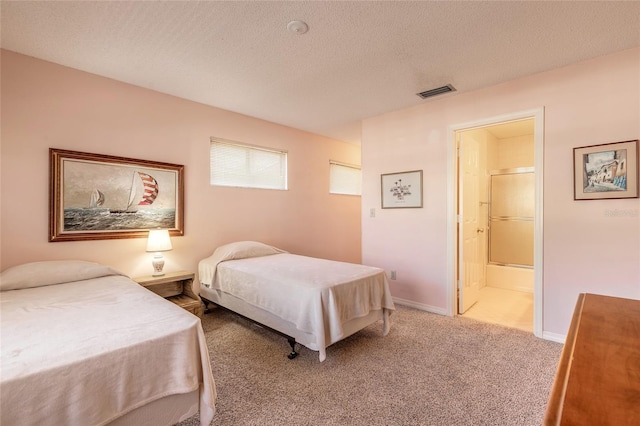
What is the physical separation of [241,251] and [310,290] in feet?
4.41

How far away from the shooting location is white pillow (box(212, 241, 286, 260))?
10.6ft

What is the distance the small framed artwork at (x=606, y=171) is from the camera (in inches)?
92.4

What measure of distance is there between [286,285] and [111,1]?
7.41 feet

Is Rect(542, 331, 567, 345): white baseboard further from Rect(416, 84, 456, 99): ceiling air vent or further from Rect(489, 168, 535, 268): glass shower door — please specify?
Rect(416, 84, 456, 99): ceiling air vent

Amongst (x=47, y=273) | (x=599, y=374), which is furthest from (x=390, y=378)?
(x=47, y=273)

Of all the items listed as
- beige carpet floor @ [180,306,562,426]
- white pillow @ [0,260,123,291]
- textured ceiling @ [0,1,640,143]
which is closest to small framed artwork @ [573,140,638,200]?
textured ceiling @ [0,1,640,143]

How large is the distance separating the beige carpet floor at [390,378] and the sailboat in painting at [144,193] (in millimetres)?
1465

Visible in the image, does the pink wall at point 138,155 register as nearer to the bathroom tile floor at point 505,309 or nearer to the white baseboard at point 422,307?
the white baseboard at point 422,307

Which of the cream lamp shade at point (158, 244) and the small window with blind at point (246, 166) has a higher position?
the small window with blind at point (246, 166)

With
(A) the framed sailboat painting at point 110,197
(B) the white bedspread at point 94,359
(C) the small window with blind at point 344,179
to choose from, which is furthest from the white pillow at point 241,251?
(C) the small window with blind at point 344,179

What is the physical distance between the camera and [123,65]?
2621mm

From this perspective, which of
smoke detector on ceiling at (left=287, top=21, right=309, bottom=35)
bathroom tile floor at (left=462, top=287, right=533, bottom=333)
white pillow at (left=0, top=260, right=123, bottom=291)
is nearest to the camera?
smoke detector on ceiling at (left=287, top=21, right=309, bottom=35)

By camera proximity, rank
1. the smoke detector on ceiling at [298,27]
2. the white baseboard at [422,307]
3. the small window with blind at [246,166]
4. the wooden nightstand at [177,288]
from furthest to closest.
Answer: the small window with blind at [246,166], the white baseboard at [422,307], the wooden nightstand at [177,288], the smoke detector on ceiling at [298,27]

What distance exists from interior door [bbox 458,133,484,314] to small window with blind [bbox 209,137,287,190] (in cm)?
243
